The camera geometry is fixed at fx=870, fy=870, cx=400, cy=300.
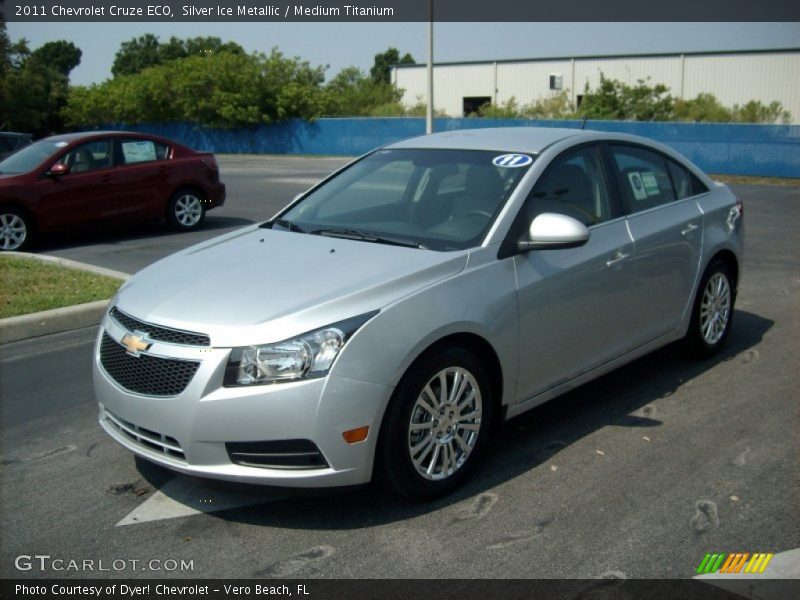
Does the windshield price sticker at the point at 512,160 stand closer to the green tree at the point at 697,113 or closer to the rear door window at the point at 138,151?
the rear door window at the point at 138,151

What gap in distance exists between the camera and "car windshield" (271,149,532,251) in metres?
4.71

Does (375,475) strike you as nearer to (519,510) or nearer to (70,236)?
(519,510)

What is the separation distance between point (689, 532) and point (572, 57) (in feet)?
168

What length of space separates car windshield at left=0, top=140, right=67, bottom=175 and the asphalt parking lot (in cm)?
684

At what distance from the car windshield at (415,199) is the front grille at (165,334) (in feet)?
4.11

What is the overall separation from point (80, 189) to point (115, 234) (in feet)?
4.50

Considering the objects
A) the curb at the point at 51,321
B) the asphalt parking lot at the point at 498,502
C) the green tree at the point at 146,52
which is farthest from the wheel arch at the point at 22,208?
the green tree at the point at 146,52

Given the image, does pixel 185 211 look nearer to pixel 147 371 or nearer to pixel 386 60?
pixel 147 371

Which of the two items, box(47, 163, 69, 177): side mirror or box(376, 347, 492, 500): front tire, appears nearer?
box(376, 347, 492, 500): front tire

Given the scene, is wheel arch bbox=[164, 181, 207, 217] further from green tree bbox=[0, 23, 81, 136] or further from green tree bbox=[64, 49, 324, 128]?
green tree bbox=[64, 49, 324, 128]

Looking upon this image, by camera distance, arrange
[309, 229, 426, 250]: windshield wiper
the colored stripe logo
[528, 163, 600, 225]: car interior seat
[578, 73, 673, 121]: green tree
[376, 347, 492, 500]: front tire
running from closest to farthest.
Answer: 1. the colored stripe logo
2. [376, 347, 492, 500]: front tire
3. [309, 229, 426, 250]: windshield wiper
4. [528, 163, 600, 225]: car interior seat
5. [578, 73, 673, 121]: green tree

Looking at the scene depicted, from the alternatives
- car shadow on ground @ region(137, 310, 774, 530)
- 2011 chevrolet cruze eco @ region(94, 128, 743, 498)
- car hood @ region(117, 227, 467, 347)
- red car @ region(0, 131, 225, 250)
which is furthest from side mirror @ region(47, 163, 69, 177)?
car shadow on ground @ region(137, 310, 774, 530)

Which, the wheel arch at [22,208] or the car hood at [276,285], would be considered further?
the wheel arch at [22,208]

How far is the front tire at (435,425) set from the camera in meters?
3.93
